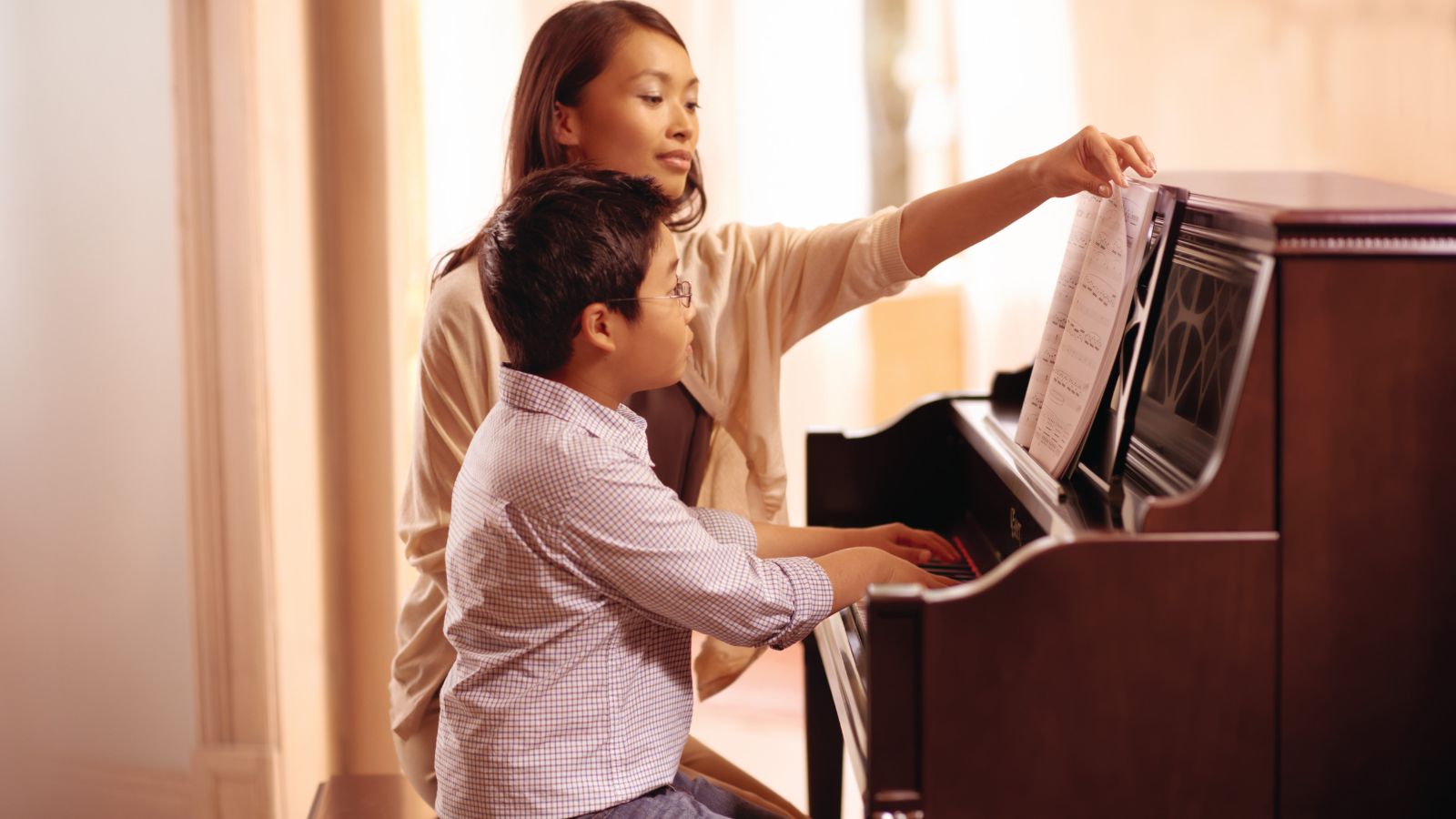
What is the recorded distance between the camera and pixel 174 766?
255 cm

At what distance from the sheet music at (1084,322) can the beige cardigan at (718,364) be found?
245 millimetres

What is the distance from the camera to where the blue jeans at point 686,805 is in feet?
4.59

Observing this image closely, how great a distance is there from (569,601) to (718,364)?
2.03 feet

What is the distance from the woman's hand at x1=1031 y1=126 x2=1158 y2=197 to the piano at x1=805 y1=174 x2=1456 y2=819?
21 cm

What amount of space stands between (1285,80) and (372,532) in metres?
2.73

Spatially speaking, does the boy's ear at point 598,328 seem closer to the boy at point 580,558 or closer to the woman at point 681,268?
the boy at point 580,558

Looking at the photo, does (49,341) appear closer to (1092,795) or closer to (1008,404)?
(1008,404)

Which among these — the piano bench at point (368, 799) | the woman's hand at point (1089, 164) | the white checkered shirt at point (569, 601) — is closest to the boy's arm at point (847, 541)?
the white checkered shirt at point (569, 601)

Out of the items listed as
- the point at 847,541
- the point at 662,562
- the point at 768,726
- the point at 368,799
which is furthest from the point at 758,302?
the point at 768,726

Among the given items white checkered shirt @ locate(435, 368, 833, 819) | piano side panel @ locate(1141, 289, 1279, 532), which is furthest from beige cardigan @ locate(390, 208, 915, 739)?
piano side panel @ locate(1141, 289, 1279, 532)

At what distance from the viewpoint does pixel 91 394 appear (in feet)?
7.73

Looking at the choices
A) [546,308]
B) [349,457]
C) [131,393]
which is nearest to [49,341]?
[131,393]

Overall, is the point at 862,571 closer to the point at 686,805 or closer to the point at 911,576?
the point at 911,576

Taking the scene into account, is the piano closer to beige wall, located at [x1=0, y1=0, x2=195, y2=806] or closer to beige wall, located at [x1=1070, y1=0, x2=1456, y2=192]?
beige wall, located at [x1=0, y1=0, x2=195, y2=806]
